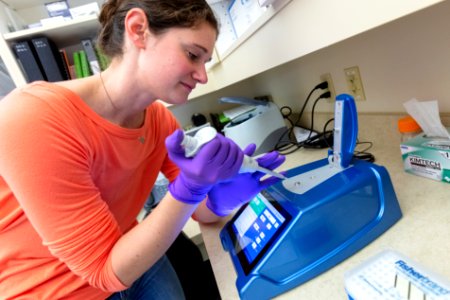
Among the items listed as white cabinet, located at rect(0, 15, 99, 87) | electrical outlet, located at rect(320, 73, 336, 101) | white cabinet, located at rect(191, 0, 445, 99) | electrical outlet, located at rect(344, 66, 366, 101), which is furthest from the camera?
white cabinet, located at rect(0, 15, 99, 87)

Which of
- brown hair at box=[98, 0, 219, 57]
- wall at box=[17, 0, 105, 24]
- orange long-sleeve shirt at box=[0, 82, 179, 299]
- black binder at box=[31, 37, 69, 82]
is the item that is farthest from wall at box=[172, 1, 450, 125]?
wall at box=[17, 0, 105, 24]

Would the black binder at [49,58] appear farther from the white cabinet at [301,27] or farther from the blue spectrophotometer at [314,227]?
the blue spectrophotometer at [314,227]

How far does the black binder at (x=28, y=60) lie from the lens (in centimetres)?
115

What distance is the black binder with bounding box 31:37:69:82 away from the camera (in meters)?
1.17

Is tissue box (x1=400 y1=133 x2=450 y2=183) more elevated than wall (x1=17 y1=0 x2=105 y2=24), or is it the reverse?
wall (x1=17 y1=0 x2=105 y2=24)

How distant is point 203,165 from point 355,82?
2.21 ft

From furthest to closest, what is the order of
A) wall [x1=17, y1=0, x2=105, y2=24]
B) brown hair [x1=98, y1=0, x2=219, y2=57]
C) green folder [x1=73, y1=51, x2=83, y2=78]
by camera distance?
wall [x1=17, y1=0, x2=105, y2=24] < green folder [x1=73, y1=51, x2=83, y2=78] < brown hair [x1=98, y1=0, x2=219, y2=57]

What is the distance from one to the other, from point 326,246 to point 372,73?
1.83 ft

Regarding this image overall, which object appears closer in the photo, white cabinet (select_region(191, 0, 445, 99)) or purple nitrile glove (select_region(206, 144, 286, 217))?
white cabinet (select_region(191, 0, 445, 99))

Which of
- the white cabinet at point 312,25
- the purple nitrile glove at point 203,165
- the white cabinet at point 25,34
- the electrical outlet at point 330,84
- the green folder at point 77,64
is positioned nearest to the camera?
the white cabinet at point 312,25

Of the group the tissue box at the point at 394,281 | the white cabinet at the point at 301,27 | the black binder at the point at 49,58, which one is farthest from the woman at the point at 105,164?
the black binder at the point at 49,58

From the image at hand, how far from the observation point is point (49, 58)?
3.94 ft

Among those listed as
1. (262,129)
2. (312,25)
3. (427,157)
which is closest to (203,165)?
(312,25)

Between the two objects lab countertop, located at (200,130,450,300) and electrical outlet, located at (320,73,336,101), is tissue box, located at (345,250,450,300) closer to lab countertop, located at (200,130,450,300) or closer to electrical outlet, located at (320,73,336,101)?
lab countertop, located at (200,130,450,300)
